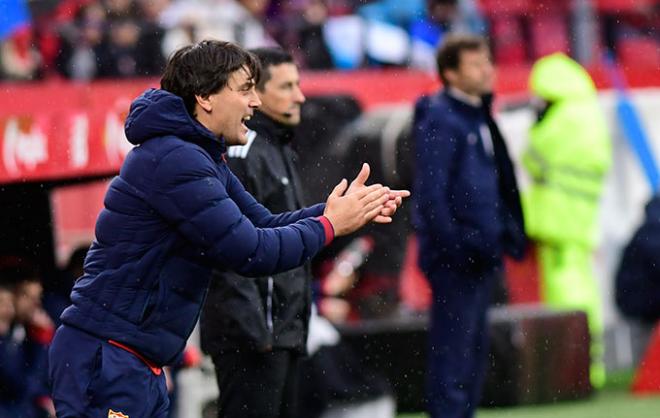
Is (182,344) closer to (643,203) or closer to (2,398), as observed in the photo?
(2,398)

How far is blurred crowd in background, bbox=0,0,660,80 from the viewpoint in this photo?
1205cm

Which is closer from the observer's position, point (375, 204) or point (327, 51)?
point (375, 204)

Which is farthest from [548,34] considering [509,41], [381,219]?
[381,219]

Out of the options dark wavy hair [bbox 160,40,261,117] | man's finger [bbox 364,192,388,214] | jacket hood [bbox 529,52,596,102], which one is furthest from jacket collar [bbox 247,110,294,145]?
jacket hood [bbox 529,52,596,102]

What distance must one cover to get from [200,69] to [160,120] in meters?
0.24

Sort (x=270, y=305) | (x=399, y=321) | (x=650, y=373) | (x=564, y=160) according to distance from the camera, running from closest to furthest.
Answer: (x=270, y=305) → (x=399, y=321) → (x=650, y=373) → (x=564, y=160)

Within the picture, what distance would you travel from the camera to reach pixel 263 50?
6.41 meters

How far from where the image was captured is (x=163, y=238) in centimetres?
469

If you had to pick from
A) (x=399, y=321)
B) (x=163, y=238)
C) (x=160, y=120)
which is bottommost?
(x=399, y=321)

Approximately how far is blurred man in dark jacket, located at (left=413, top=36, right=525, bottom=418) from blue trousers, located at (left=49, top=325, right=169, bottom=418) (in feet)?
10.3

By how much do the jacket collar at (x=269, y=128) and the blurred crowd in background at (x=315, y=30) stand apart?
3.81m

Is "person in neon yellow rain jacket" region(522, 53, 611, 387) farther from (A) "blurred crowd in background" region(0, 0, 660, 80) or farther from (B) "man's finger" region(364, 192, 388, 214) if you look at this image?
(B) "man's finger" region(364, 192, 388, 214)

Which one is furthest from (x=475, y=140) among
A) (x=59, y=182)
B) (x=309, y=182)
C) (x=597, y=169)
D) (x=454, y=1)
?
(x=454, y=1)

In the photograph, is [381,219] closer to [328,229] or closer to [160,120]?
[328,229]
